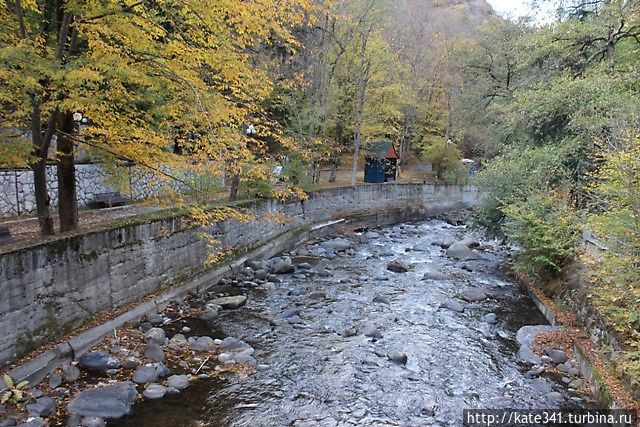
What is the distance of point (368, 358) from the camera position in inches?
305

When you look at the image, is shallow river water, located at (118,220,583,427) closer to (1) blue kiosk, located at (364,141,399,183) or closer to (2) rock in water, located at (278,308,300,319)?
(2) rock in water, located at (278,308,300,319)

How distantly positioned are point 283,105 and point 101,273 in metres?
14.0

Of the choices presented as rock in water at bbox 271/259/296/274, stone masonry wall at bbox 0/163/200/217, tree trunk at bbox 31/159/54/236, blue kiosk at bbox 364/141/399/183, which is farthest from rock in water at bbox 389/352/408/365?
blue kiosk at bbox 364/141/399/183

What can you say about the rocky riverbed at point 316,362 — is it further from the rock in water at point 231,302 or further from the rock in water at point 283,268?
the rock in water at point 283,268

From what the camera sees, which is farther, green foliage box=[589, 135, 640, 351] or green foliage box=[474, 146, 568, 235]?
green foliage box=[474, 146, 568, 235]

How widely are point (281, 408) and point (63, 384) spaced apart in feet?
9.93

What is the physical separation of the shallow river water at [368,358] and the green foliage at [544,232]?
939 millimetres

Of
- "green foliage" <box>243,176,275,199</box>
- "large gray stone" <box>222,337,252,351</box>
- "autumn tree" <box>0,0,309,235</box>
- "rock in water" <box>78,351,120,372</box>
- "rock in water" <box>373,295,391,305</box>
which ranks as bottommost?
"rock in water" <box>373,295,391,305</box>

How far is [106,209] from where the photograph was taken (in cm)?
Result: 1385

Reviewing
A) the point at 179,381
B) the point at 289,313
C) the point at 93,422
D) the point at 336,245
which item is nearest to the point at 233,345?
the point at 179,381

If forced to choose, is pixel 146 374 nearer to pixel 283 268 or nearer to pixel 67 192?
pixel 67 192

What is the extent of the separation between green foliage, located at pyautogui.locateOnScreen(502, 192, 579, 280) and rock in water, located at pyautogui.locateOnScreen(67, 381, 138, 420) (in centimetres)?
848

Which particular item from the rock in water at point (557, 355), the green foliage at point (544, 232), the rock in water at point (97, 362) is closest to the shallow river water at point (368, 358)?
the rock in water at point (557, 355)

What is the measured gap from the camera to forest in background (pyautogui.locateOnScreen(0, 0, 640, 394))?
259 inches
